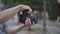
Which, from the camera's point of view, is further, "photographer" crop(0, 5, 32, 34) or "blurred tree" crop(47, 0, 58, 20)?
"blurred tree" crop(47, 0, 58, 20)

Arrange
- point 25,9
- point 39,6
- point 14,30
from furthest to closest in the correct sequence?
point 39,6, point 14,30, point 25,9

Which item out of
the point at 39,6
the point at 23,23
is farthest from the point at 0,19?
the point at 39,6

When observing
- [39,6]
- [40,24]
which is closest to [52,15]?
[40,24]

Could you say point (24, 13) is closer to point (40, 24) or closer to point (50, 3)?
point (50, 3)

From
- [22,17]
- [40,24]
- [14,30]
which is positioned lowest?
[40,24]

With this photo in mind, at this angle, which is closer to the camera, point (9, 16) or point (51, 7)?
point (9, 16)

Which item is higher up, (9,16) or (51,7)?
(9,16)

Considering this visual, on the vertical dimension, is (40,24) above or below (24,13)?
below

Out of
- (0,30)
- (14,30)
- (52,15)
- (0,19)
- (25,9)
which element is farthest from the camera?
(52,15)

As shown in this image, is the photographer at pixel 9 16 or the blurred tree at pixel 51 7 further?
the blurred tree at pixel 51 7

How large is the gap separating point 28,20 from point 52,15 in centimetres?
1151

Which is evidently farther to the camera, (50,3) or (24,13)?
(50,3)

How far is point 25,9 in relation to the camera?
152 centimetres

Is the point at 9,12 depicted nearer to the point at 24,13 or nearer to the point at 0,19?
the point at 0,19
